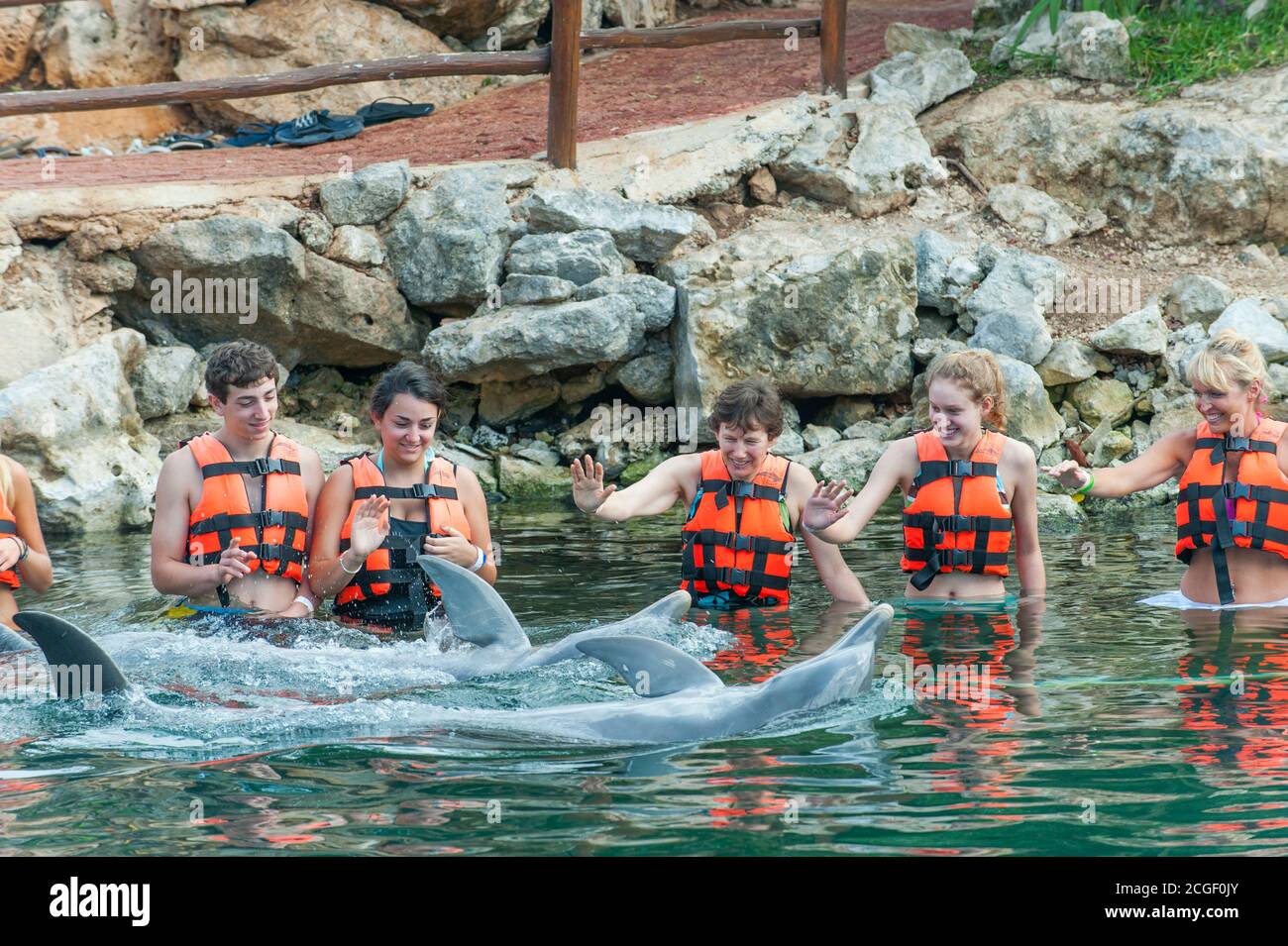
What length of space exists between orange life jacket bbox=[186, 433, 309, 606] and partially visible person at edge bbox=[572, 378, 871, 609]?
1270 mm

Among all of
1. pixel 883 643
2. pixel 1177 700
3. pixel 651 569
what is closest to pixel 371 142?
pixel 651 569

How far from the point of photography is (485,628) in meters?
5.43

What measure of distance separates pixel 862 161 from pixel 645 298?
114 inches

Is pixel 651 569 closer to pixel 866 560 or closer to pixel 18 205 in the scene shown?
pixel 866 560

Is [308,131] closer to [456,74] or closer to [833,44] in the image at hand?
[456,74]

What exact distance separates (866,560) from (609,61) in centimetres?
920

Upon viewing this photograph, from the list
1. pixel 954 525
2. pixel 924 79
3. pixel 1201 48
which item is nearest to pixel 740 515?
pixel 954 525

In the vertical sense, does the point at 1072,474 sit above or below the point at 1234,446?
below

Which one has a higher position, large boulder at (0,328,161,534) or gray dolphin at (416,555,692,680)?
large boulder at (0,328,161,534)

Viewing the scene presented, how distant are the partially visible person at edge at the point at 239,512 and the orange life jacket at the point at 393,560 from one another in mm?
197

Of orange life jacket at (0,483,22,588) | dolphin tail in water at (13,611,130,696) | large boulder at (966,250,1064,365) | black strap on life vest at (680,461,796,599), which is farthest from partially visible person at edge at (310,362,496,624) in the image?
large boulder at (966,250,1064,365)

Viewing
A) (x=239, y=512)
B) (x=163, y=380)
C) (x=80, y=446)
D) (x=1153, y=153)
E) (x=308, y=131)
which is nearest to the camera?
(x=239, y=512)

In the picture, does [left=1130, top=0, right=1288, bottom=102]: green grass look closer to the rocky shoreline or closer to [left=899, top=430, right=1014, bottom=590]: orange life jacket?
the rocky shoreline

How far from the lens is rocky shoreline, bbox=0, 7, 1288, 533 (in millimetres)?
11164
